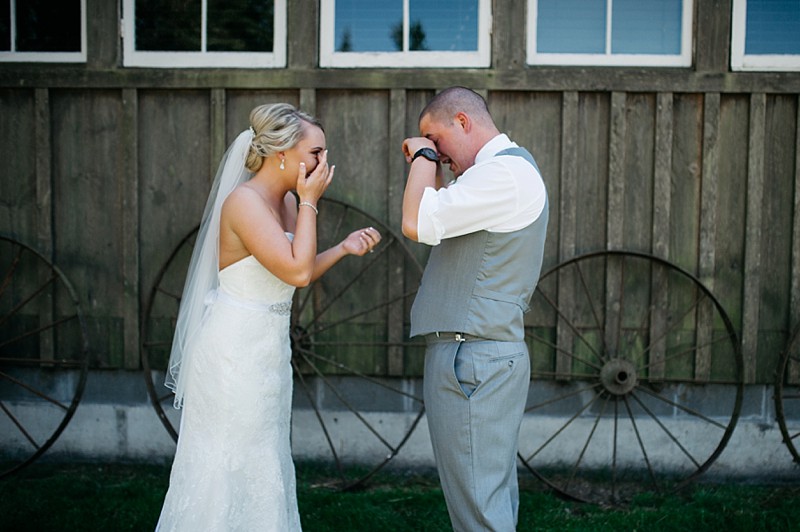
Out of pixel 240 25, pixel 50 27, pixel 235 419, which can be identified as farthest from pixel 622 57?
pixel 50 27

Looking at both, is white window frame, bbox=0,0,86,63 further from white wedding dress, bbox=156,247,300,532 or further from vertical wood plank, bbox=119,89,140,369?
white wedding dress, bbox=156,247,300,532

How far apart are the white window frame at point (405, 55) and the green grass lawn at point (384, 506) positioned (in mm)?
2500

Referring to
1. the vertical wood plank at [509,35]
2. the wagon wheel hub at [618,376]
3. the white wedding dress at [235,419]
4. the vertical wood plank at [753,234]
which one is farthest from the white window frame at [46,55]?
the vertical wood plank at [753,234]

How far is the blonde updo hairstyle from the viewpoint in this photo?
10.3ft

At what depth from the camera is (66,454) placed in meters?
4.77

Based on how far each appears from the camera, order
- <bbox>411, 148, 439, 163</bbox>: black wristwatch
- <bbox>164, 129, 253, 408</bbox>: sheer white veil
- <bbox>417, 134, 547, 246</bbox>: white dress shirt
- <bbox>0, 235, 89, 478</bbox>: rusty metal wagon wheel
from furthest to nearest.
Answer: <bbox>0, 235, 89, 478</bbox>: rusty metal wagon wheel < <bbox>164, 129, 253, 408</bbox>: sheer white veil < <bbox>411, 148, 439, 163</bbox>: black wristwatch < <bbox>417, 134, 547, 246</bbox>: white dress shirt

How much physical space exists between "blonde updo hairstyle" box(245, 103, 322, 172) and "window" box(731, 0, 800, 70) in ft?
9.17

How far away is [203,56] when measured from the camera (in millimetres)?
4609

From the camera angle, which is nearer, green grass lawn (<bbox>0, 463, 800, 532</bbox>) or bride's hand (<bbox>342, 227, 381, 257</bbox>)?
bride's hand (<bbox>342, 227, 381, 257</bbox>)

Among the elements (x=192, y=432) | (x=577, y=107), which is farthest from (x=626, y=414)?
(x=192, y=432)

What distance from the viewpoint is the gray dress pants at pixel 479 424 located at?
281 centimetres

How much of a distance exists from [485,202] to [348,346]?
7.24ft

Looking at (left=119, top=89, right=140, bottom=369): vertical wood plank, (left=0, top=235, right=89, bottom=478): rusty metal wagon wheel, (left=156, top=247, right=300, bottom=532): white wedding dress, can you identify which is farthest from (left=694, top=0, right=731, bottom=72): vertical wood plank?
(left=0, top=235, right=89, bottom=478): rusty metal wagon wheel

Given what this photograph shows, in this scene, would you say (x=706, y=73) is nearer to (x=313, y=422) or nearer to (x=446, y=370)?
(x=446, y=370)
